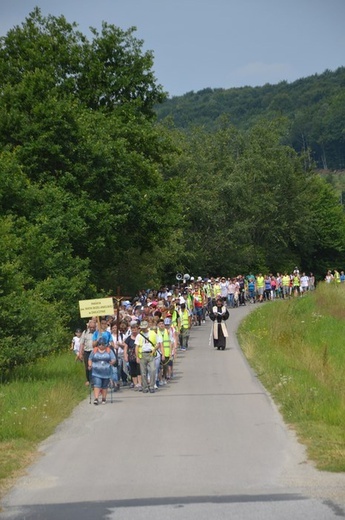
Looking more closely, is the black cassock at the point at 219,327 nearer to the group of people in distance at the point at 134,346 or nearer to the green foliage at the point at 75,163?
the group of people in distance at the point at 134,346

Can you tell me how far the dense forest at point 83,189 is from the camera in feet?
106

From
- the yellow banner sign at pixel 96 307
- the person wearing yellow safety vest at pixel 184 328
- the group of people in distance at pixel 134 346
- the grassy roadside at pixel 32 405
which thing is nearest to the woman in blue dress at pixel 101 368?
the group of people in distance at pixel 134 346

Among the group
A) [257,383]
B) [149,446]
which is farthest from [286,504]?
[257,383]

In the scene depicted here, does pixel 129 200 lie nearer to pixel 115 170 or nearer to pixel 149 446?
pixel 115 170

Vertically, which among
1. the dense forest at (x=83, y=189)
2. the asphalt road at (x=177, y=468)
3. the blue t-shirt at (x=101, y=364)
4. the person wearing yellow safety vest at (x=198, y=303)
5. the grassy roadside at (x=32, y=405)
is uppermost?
the dense forest at (x=83, y=189)

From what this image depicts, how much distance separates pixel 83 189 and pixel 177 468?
2997 centimetres

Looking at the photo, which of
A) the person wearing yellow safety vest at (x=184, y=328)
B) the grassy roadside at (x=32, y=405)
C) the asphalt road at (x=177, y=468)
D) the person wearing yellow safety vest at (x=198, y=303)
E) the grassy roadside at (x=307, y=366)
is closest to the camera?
the asphalt road at (x=177, y=468)

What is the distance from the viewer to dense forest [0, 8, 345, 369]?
32250mm

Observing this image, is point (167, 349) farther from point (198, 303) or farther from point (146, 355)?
point (198, 303)

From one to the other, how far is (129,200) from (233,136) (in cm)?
4845

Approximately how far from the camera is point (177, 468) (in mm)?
13578

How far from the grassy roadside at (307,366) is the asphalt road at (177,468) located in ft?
1.17

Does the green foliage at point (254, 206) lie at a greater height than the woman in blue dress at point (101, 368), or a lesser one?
greater

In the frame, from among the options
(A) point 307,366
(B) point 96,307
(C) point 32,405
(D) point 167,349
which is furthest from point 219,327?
(C) point 32,405
